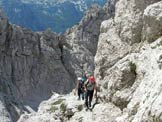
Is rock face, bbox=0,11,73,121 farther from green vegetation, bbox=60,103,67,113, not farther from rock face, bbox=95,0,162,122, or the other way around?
green vegetation, bbox=60,103,67,113

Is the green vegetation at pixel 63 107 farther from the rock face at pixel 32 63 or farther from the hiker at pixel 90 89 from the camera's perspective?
the rock face at pixel 32 63

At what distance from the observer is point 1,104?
71.9 m

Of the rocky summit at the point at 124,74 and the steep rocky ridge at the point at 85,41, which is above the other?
the steep rocky ridge at the point at 85,41

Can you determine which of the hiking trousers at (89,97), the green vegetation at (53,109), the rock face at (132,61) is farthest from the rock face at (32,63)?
the hiking trousers at (89,97)

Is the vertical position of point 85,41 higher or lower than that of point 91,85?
higher

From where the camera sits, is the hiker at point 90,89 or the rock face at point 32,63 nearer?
the hiker at point 90,89

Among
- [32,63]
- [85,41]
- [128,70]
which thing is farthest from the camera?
[85,41]

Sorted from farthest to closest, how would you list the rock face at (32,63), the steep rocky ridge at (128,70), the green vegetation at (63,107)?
the rock face at (32,63) < the green vegetation at (63,107) < the steep rocky ridge at (128,70)

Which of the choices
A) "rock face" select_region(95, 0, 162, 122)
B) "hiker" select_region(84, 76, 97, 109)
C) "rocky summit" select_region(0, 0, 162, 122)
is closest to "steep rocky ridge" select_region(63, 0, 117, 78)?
"rocky summit" select_region(0, 0, 162, 122)

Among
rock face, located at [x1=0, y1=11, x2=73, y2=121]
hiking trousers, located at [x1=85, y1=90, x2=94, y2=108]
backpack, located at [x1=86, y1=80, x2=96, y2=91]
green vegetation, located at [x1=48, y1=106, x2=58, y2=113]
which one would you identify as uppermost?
rock face, located at [x1=0, y1=11, x2=73, y2=121]

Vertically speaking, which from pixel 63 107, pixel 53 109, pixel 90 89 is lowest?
pixel 53 109

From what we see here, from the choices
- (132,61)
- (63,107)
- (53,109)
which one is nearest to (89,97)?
(63,107)

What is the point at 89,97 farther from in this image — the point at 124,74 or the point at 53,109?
the point at 53,109

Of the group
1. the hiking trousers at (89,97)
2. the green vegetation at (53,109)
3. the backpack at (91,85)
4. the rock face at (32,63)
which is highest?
the rock face at (32,63)
